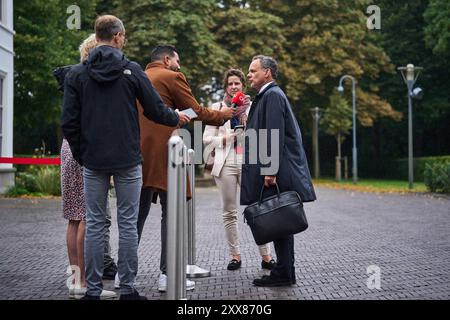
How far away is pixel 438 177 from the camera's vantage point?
2144 cm

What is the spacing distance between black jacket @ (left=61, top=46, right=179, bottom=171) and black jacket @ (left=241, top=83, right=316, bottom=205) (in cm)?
152

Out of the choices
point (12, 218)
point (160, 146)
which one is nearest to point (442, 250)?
point (160, 146)

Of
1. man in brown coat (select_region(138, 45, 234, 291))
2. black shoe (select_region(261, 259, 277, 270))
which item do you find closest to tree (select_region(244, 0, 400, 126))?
black shoe (select_region(261, 259, 277, 270))

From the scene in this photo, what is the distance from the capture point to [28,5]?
84.8ft

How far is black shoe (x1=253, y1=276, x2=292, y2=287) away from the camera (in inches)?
246

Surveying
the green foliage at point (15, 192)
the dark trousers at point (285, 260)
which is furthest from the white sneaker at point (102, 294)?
the green foliage at point (15, 192)

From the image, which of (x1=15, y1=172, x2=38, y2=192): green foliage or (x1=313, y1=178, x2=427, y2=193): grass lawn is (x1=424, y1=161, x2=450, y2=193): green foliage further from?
(x1=15, y1=172, x2=38, y2=192): green foliage

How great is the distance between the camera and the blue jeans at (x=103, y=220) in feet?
17.1

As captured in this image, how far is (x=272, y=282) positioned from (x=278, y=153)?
43.9 inches

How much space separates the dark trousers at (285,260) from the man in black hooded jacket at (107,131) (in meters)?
1.45

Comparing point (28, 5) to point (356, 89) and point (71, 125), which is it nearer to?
point (356, 89)

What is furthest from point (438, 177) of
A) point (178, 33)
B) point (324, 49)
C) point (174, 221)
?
point (174, 221)

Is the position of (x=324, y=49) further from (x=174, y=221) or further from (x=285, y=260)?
(x=174, y=221)

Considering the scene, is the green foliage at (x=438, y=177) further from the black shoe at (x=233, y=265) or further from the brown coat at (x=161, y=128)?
the brown coat at (x=161, y=128)
